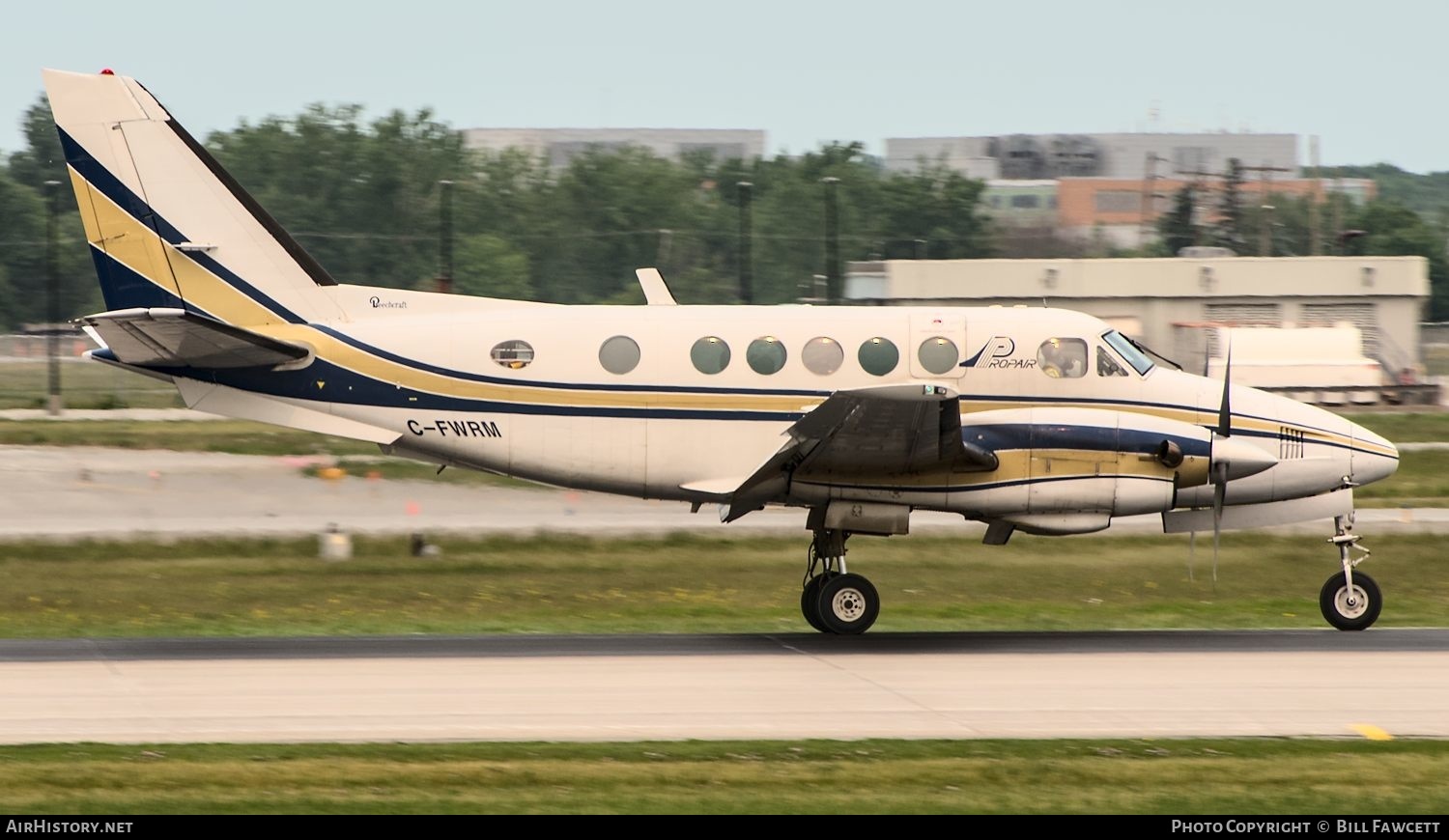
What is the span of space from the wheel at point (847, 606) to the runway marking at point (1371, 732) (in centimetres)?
548

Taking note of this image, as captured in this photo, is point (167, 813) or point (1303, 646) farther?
point (1303, 646)

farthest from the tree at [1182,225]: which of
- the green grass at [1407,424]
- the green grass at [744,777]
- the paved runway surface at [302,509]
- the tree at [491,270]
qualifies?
the green grass at [744,777]

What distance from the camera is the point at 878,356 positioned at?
54.7 feet

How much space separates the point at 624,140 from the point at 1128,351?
139 metres

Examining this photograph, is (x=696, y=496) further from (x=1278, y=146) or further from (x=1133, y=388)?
(x=1278, y=146)

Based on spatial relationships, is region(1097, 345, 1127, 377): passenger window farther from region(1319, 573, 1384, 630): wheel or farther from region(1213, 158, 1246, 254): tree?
region(1213, 158, 1246, 254): tree

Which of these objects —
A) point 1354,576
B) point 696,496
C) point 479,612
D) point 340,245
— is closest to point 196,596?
point 479,612

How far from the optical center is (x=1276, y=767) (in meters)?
11.3

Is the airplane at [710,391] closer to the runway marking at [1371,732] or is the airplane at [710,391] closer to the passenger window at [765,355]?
the passenger window at [765,355]

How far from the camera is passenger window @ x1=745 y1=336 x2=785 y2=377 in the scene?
54.9 feet

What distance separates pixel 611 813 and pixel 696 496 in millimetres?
7072

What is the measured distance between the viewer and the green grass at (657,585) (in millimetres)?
18984

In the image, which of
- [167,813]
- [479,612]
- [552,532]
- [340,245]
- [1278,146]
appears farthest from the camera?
[1278,146]

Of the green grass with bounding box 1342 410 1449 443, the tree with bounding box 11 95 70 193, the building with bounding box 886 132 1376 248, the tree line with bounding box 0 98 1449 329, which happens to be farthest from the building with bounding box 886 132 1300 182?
the green grass with bounding box 1342 410 1449 443
